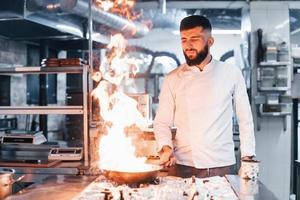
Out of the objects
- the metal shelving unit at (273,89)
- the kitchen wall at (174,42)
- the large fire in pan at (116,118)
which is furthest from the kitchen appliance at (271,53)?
the kitchen wall at (174,42)

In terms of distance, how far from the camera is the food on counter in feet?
6.51

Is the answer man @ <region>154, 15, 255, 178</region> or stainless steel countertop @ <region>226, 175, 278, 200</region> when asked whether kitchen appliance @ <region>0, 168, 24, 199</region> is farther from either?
stainless steel countertop @ <region>226, 175, 278, 200</region>

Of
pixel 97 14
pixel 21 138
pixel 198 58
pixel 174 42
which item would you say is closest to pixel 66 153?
pixel 21 138

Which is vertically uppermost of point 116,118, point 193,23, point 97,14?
point 97,14

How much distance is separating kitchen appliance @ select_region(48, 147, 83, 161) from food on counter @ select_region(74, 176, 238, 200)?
48.7 inches

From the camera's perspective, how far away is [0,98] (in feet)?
22.6

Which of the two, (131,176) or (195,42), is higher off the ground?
(195,42)

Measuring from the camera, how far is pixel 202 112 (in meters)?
2.90

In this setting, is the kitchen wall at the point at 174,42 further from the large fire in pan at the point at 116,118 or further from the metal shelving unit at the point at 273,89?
the large fire in pan at the point at 116,118

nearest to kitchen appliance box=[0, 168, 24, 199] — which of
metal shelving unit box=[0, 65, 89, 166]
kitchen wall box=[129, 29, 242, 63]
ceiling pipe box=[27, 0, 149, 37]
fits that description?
metal shelving unit box=[0, 65, 89, 166]

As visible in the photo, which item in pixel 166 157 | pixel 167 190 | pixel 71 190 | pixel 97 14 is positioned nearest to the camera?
pixel 167 190

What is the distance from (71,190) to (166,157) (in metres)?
0.72

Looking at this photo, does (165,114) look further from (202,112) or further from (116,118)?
(116,118)

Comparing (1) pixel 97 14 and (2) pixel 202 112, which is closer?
(2) pixel 202 112
